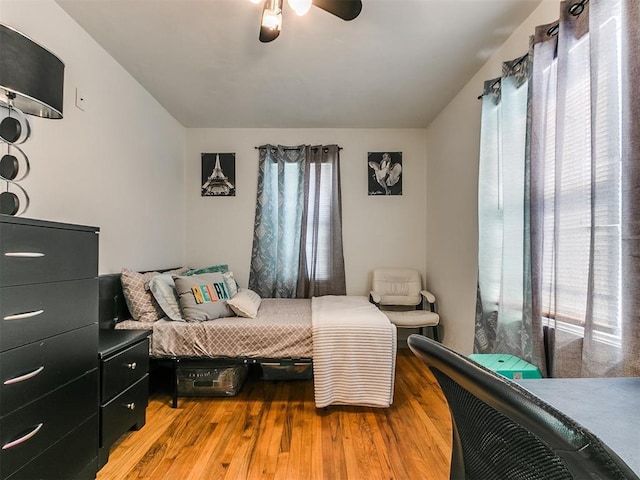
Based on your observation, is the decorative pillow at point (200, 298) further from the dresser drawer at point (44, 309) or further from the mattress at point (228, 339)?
the dresser drawer at point (44, 309)

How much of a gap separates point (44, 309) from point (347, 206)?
10.4 ft

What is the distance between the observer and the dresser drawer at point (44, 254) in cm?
115

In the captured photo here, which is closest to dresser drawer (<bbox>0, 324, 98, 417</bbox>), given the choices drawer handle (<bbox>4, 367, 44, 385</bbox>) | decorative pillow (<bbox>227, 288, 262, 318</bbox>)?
drawer handle (<bbox>4, 367, 44, 385</bbox>)

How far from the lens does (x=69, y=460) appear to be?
143 centimetres

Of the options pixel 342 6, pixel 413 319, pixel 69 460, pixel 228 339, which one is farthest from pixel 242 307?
pixel 342 6

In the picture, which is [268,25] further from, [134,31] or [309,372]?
[309,372]

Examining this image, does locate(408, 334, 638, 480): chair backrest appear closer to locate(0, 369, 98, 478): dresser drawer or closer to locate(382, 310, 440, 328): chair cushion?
Answer: locate(0, 369, 98, 478): dresser drawer

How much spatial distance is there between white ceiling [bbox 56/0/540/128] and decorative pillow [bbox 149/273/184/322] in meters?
1.69

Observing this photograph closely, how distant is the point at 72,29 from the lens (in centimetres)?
208

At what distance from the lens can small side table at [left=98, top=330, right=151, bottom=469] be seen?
1717 millimetres

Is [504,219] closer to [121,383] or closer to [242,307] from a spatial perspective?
[242,307]

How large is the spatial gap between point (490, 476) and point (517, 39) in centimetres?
254

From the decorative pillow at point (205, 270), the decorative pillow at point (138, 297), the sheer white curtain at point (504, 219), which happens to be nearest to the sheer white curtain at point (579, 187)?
the sheer white curtain at point (504, 219)

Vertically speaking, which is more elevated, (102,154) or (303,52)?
(303,52)
